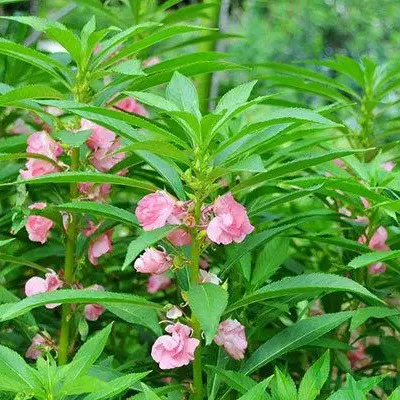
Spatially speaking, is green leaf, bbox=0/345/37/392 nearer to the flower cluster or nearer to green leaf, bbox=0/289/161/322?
green leaf, bbox=0/289/161/322

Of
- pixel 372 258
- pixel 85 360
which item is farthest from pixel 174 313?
pixel 372 258

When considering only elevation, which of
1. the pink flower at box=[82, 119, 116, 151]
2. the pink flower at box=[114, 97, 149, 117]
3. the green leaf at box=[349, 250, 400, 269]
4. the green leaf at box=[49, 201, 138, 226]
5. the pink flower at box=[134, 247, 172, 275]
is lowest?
the pink flower at box=[134, 247, 172, 275]

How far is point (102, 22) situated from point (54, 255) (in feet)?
2.99

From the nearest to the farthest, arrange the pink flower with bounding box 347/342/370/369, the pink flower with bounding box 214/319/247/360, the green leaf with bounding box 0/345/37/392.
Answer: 1. the green leaf with bounding box 0/345/37/392
2. the pink flower with bounding box 214/319/247/360
3. the pink flower with bounding box 347/342/370/369

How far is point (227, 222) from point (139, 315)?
7.3 inches

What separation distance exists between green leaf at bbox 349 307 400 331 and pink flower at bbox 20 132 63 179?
1.59ft

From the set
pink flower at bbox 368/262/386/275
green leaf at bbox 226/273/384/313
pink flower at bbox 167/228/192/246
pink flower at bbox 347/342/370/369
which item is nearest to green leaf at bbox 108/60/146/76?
pink flower at bbox 167/228/192/246

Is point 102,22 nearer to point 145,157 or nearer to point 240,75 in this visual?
point 145,157

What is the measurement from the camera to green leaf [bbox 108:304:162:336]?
3.92 feet

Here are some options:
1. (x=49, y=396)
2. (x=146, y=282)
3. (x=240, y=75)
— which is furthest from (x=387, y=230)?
(x=240, y=75)

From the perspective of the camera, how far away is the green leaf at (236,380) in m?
1.15

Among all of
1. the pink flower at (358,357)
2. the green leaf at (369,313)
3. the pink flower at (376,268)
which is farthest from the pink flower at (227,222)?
the pink flower at (358,357)


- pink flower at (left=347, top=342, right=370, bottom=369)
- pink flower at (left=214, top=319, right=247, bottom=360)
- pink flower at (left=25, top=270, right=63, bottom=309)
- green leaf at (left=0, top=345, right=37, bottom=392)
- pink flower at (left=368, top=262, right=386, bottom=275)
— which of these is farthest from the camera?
pink flower at (left=347, top=342, right=370, bottom=369)

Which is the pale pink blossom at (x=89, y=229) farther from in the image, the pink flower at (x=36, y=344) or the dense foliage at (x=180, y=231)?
the pink flower at (x=36, y=344)
